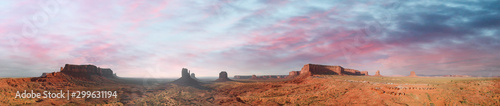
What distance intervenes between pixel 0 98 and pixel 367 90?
1727 inches

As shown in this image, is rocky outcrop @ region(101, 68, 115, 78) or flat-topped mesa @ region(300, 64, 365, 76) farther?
rocky outcrop @ region(101, 68, 115, 78)

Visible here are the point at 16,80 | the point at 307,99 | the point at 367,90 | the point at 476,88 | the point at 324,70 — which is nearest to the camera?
the point at 476,88

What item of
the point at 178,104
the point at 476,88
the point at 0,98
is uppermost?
the point at 476,88

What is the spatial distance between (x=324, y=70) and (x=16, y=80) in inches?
3459

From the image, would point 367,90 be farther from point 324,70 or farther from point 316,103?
point 324,70

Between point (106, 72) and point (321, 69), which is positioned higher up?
point (321, 69)

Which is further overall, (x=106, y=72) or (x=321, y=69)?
(x=106, y=72)

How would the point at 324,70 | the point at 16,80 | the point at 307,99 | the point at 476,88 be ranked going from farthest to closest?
the point at 324,70 → the point at 16,80 → the point at 307,99 → the point at 476,88

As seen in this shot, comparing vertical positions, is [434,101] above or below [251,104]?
above

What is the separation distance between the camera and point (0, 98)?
23500 mm

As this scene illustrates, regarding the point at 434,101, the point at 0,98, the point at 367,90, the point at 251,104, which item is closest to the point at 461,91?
the point at 434,101

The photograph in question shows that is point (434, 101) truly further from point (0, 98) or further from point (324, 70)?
point (324, 70)

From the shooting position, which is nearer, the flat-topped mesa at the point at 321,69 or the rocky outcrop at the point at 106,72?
the flat-topped mesa at the point at 321,69

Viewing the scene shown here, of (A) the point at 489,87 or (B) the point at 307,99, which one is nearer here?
(A) the point at 489,87
